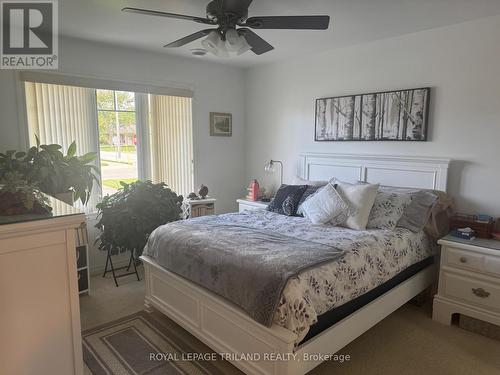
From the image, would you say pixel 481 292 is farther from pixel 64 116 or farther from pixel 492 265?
pixel 64 116

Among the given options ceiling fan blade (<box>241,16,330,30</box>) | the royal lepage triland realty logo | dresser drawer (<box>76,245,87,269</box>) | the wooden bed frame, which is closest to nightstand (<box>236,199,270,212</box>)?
the wooden bed frame

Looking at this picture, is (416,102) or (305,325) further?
(416,102)

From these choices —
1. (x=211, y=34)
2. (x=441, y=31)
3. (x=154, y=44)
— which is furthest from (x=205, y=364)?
(x=441, y=31)

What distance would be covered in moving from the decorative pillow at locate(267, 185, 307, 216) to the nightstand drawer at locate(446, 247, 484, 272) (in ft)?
4.48

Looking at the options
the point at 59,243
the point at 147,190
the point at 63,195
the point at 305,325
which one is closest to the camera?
the point at 59,243

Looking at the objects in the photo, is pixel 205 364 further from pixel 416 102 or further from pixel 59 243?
pixel 416 102

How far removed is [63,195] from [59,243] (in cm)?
187

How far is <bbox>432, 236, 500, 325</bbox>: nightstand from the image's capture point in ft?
8.29

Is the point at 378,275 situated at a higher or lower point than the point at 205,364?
higher

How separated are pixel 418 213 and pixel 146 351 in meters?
2.42

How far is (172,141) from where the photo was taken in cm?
441

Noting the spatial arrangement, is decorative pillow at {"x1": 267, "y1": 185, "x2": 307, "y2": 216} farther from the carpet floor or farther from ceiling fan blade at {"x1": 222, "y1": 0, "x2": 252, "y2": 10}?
ceiling fan blade at {"x1": 222, "y1": 0, "x2": 252, "y2": 10}

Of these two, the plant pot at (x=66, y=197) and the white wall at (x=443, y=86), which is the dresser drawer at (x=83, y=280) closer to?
the plant pot at (x=66, y=197)

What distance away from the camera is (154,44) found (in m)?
3.66
